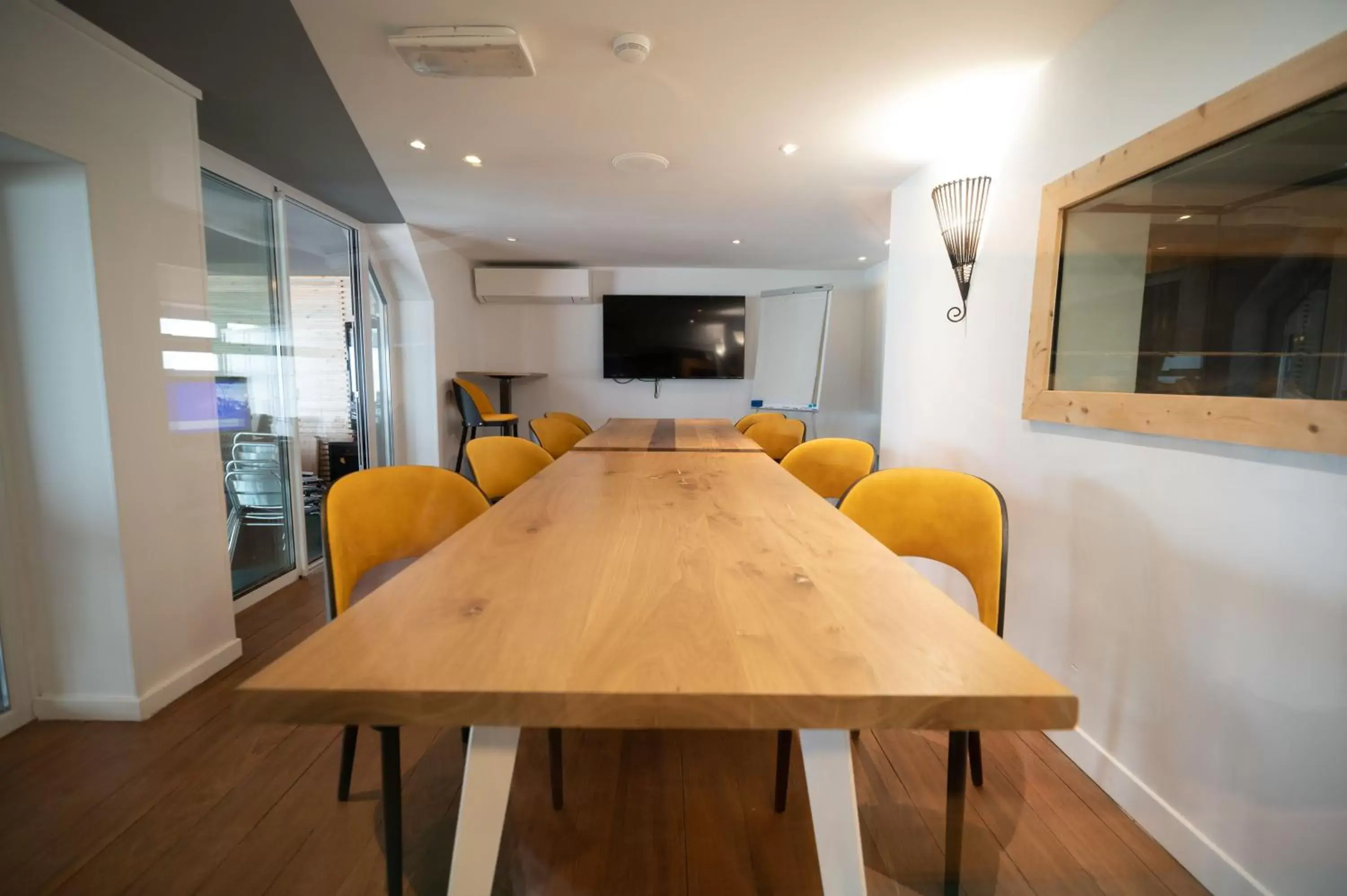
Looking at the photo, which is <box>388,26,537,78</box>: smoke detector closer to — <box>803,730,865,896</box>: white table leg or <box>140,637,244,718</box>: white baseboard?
<box>803,730,865,896</box>: white table leg

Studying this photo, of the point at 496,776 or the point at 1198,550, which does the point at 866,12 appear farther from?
the point at 496,776

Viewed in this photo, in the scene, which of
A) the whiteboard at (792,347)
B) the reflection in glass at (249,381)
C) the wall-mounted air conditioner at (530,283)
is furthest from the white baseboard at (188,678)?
the whiteboard at (792,347)

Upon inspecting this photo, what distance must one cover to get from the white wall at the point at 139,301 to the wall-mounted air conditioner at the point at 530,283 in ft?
11.4

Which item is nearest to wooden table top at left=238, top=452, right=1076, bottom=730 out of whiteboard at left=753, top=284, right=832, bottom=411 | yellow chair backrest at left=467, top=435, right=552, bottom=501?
yellow chair backrest at left=467, top=435, right=552, bottom=501

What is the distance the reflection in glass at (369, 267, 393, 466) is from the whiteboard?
369 cm

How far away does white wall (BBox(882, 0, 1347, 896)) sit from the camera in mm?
1038

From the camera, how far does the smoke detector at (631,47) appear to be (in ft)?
5.88

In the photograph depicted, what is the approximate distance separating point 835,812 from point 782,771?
89cm

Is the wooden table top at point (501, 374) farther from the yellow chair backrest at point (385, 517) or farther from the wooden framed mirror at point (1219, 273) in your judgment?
the wooden framed mirror at point (1219, 273)

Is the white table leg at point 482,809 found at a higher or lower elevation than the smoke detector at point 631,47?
lower

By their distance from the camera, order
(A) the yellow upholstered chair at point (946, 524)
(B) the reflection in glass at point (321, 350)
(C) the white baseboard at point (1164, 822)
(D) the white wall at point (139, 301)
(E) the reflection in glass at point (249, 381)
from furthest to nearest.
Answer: (B) the reflection in glass at point (321, 350)
(E) the reflection in glass at point (249, 381)
(D) the white wall at point (139, 301)
(A) the yellow upholstered chair at point (946, 524)
(C) the white baseboard at point (1164, 822)

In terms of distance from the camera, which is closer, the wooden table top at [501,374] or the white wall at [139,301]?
the white wall at [139,301]

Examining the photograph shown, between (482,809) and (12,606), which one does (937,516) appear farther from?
(12,606)

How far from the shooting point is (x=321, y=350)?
3504mm
